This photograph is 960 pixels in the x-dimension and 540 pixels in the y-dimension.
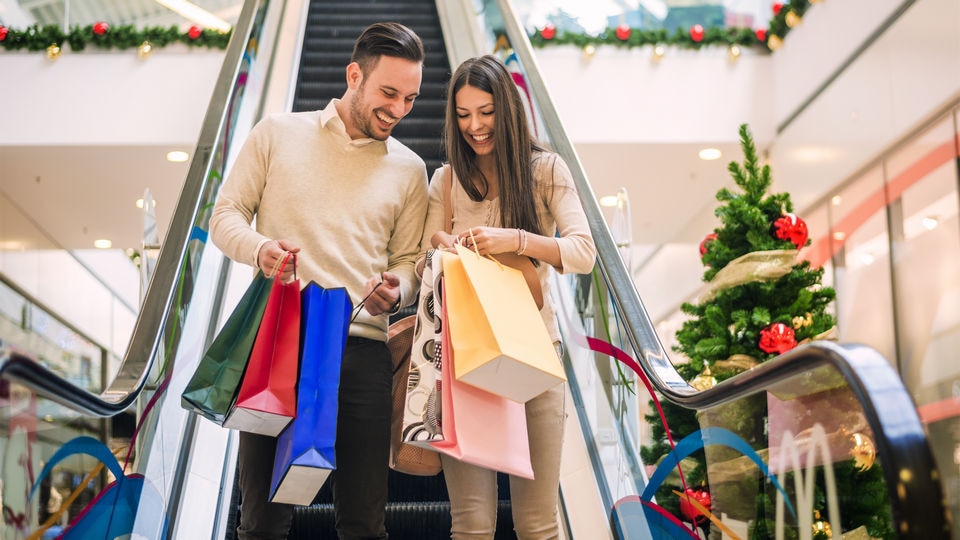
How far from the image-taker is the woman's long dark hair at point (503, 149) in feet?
8.31

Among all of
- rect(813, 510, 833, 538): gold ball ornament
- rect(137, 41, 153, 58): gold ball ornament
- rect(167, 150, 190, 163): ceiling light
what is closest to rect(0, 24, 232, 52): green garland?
rect(137, 41, 153, 58): gold ball ornament

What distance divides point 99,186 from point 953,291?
821 cm

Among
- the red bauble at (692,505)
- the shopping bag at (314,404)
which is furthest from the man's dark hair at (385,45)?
the red bauble at (692,505)

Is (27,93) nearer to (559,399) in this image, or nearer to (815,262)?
(815,262)

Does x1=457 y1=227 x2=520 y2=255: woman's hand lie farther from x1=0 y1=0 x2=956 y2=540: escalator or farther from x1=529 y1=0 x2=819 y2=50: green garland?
x1=529 y1=0 x2=819 y2=50: green garland

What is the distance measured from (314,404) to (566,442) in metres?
1.57

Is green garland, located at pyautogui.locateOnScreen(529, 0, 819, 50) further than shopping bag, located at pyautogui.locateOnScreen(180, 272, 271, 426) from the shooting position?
Yes

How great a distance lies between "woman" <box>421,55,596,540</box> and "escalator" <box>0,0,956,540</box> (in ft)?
1.12

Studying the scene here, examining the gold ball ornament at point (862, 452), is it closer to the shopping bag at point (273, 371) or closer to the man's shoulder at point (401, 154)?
the shopping bag at point (273, 371)

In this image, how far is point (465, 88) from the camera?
2.56 metres

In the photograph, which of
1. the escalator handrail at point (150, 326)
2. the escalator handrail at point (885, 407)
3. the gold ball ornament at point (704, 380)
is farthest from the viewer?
the gold ball ornament at point (704, 380)

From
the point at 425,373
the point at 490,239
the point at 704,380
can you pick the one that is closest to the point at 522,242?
the point at 490,239

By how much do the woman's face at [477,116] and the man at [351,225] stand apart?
0.58 feet

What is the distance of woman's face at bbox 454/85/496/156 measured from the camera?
8.38 feet
